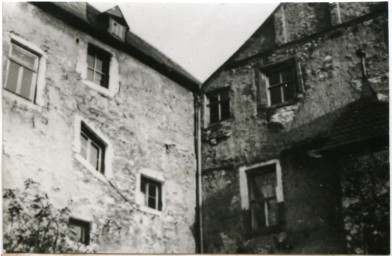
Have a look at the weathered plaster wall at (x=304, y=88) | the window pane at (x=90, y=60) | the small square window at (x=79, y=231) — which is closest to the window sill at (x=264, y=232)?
the weathered plaster wall at (x=304, y=88)

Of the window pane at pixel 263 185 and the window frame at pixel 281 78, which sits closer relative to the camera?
the window pane at pixel 263 185

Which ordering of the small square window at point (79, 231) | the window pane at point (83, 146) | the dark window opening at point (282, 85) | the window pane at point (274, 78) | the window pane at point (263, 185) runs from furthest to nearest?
1. the window pane at point (274, 78)
2. the dark window opening at point (282, 85)
3. the window pane at point (263, 185)
4. the window pane at point (83, 146)
5. the small square window at point (79, 231)

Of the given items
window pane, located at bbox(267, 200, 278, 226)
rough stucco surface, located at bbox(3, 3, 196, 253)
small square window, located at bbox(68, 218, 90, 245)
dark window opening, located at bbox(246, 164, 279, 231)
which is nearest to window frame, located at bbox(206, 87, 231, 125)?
rough stucco surface, located at bbox(3, 3, 196, 253)

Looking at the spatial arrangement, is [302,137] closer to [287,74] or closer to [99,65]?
[287,74]

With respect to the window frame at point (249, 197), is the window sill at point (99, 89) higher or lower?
higher

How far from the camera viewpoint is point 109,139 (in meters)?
7.66

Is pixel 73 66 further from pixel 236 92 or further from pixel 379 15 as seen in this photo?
pixel 379 15

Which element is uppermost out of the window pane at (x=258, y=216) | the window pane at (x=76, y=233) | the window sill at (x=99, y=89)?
the window sill at (x=99, y=89)

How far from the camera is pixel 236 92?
355 inches

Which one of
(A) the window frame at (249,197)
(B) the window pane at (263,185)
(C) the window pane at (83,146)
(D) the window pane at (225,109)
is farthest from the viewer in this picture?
(D) the window pane at (225,109)

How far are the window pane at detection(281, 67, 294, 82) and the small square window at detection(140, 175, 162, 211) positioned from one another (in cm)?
259

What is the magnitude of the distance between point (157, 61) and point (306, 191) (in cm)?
296

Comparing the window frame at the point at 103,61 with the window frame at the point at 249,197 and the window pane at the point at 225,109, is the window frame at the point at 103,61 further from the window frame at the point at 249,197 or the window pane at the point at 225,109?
the window frame at the point at 249,197

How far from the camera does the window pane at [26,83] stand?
6.91 m
